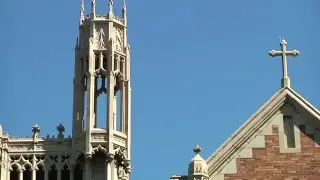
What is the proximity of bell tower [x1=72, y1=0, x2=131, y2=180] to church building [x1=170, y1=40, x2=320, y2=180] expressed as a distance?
20429 millimetres

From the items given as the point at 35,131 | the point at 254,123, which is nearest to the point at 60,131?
the point at 35,131

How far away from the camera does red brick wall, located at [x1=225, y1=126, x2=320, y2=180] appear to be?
3300cm

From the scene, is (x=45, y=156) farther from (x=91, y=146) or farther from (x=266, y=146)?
(x=266, y=146)

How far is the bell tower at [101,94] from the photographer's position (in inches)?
2120

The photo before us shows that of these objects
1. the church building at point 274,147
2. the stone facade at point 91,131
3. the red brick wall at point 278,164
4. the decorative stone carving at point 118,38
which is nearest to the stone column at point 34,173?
the stone facade at point 91,131

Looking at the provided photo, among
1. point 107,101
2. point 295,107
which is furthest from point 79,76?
point 295,107

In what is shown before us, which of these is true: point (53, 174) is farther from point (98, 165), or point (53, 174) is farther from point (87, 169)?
point (98, 165)

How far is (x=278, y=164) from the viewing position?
3316cm

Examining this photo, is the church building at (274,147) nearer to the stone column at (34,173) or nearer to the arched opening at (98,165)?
the arched opening at (98,165)

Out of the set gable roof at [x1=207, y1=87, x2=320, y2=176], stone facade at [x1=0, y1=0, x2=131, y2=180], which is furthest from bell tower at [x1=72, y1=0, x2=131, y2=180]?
gable roof at [x1=207, y1=87, x2=320, y2=176]

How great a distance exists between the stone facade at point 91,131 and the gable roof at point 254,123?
20.3m

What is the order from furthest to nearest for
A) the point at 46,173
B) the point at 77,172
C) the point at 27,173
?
1. the point at 27,173
2. the point at 46,173
3. the point at 77,172

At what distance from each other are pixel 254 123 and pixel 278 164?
1.37 metres

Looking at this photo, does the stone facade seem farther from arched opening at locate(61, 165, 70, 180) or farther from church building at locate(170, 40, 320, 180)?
church building at locate(170, 40, 320, 180)
